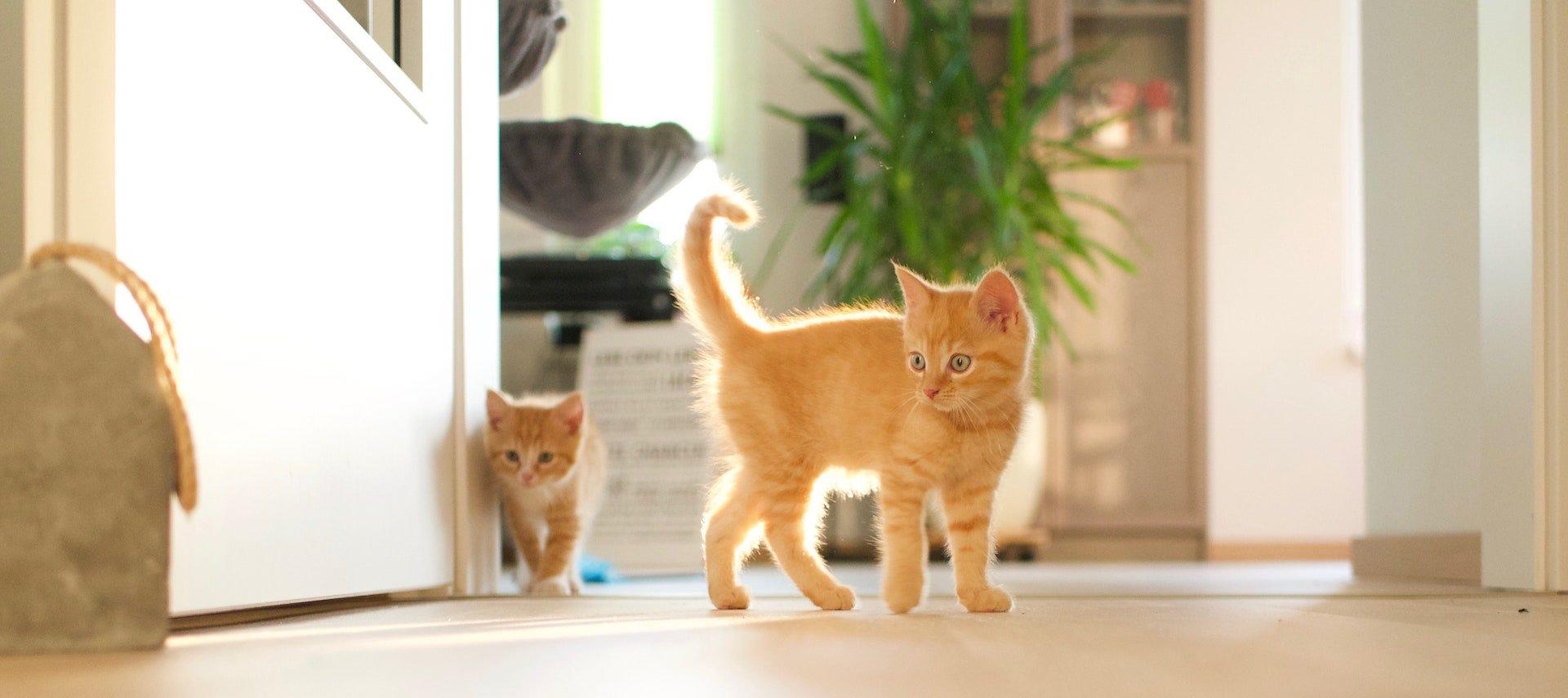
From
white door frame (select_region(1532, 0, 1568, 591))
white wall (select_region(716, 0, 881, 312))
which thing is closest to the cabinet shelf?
white wall (select_region(716, 0, 881, 312))

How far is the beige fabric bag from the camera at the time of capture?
1.01 metres

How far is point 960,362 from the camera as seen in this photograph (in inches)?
60.5

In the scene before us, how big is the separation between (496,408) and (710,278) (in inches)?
27.2

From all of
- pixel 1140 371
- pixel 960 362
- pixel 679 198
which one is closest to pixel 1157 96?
pixel 1140 371

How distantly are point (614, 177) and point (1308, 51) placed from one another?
3163 mm

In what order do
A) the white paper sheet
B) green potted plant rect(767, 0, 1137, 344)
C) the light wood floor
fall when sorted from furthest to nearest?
green potted plant rect(767, 0, 1137, 344) < the white paper sheet < the light wood floor

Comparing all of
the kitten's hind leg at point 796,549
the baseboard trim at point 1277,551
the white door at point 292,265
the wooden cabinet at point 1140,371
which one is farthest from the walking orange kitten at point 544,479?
the baseboard trim at point 1277,551

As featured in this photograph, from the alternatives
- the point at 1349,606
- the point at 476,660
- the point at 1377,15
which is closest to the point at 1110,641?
the point at 476,660

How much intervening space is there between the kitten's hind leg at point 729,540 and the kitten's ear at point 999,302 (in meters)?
0.37

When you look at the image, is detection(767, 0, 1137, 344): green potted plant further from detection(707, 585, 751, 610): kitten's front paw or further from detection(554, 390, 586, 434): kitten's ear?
detection(707, 585, 751, 610): kitten's front paw

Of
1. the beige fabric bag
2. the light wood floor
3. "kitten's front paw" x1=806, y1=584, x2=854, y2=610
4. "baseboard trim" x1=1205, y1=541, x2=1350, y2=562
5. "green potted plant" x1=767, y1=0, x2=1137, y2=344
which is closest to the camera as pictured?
the light wood floor

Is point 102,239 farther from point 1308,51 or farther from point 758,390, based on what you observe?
point 1308,51

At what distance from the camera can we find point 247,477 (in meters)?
1.36

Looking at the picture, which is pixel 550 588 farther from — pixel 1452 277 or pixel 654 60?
pixel 1452 277
